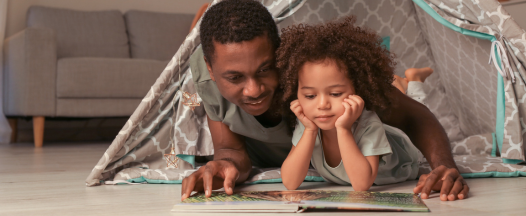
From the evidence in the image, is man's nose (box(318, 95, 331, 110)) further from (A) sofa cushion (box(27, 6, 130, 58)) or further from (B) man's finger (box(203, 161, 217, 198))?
(A) sofa cushion (box(27, 6, 130, 58))

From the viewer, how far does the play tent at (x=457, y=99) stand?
1378mm

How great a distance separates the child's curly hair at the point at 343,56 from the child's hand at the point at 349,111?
75mm

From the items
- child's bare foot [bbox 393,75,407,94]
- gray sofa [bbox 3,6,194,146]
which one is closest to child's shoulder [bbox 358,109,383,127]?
child's bare foot [bbox 393,75,407,94]

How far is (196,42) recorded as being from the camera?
150cm

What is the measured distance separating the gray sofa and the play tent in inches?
52.1

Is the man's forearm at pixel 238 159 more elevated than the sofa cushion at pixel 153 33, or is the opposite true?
the sofa cushion at pixel 153 33

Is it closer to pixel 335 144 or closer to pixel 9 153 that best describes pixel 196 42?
pixel 335 144

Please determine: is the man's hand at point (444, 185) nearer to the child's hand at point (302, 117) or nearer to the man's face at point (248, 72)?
the child's hand at point (302, 117)

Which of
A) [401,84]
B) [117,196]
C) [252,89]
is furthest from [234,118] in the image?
[401,84]

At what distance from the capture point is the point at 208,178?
1.07 m

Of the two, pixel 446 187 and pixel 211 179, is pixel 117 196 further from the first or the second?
pixel 446 187

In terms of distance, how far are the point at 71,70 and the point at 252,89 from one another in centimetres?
204

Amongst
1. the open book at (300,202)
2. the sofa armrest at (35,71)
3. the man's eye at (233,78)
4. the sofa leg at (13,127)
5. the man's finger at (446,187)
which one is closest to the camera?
the open book at (300,202)

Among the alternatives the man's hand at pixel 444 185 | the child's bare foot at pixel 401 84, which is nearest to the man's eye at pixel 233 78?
the man's hand at pixel 444 185
